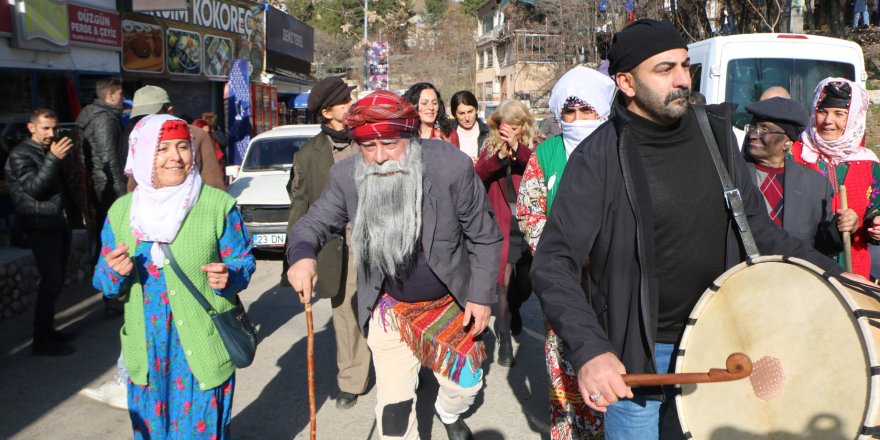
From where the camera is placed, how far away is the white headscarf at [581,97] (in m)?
3.83

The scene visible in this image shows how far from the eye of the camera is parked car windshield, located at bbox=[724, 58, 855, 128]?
8.55 m

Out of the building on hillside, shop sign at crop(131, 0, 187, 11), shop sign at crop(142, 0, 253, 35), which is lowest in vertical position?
shop sign at crop(131, 0, 187, 11)

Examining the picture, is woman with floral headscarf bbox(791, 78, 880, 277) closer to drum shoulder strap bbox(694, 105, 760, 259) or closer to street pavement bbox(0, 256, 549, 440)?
drum shoulder strap bbox(694, 105, 760, 259)

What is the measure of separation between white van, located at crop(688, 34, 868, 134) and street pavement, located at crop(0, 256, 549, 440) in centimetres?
382

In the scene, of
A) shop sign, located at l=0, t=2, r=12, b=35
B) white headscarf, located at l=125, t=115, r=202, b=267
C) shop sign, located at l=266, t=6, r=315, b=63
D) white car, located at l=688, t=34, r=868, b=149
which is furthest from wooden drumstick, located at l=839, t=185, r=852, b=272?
shop sign, located at l=266, t=6, r=315, b=63

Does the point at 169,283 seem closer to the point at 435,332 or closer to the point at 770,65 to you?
the point at 435,332

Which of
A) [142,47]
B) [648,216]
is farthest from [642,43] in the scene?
[142,47]

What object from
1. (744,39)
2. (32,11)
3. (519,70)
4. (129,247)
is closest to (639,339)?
(129,247)

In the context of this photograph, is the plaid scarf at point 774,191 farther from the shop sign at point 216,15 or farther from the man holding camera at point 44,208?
the shop sign at point 216,15

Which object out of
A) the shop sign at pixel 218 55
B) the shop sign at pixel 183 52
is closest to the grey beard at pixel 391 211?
the shop sign at pixel 183 52

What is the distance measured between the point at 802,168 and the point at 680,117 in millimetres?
1543

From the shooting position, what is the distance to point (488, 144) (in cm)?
529

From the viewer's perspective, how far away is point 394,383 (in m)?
3.57

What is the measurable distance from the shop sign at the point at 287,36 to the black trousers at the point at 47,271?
1795 centimetres
